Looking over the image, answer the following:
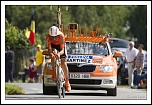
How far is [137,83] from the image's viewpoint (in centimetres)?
2595

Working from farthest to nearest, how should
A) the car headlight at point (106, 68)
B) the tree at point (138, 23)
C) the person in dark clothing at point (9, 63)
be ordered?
the tree at point (138, 23)
the person in dark clothing at point (9, 63)
the car headlight at point (106, 68)

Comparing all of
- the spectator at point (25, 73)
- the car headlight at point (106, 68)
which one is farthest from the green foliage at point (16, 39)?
the car headlight at point (106, 68)

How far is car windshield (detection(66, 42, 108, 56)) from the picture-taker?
19469mm

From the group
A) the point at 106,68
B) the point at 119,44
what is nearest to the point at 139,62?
the point at 106,68

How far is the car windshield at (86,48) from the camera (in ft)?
63.9

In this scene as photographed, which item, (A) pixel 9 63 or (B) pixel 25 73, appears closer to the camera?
(A) pixel 9 63

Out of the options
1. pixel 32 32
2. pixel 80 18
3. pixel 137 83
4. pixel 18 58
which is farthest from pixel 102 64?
pixel 80 18

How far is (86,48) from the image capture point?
1958 cm

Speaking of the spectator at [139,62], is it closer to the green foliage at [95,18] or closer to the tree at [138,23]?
the green foliage at [95,18]

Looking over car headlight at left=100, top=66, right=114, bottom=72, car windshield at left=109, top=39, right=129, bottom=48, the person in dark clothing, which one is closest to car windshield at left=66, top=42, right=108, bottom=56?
car headlight at left=100, top=66, right=114, bottom=72

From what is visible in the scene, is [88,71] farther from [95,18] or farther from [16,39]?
[95,18]

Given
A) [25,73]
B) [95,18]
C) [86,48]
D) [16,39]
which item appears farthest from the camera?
[95,18]

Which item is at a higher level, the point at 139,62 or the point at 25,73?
the point at 139,62

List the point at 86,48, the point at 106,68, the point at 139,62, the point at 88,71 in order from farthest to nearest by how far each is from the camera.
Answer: the point at 139,62 → the point at 86,48 → the point at 106,68 → the point at 88,71
